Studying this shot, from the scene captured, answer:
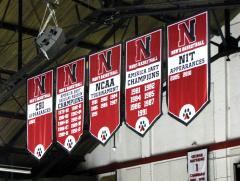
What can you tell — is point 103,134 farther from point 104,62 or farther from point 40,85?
point 40,85

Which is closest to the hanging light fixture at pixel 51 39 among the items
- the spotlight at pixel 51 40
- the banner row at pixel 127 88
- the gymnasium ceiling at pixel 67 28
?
the spotlight at pixel 51 40

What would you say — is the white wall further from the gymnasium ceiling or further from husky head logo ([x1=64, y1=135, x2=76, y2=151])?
husky head logo ([x1=64, y1=135, x2=76, y2=151])

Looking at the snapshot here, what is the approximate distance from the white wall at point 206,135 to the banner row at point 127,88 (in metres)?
7.06

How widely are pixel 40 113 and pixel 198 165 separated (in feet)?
24.2

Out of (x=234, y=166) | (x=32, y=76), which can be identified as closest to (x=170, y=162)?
(x=234, y=166)

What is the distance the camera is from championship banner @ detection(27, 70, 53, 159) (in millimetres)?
16891

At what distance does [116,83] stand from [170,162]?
9.32m

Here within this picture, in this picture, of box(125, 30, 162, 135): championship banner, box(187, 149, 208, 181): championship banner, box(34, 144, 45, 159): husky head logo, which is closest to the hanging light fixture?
box(125, 30, 162, 135): championship banner

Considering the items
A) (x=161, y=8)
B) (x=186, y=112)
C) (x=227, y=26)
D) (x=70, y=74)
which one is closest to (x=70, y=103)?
(x=70, y=74)

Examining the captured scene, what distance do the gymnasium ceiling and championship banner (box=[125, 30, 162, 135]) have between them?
1015 mm

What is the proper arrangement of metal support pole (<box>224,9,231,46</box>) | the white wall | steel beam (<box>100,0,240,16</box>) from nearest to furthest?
steel beam (<box>100,0,240,16</box>), metal support pole (<box>224,9,231,46</box>), the white wall

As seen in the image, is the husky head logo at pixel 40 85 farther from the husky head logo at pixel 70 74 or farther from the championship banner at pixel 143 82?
the championship banner at pixel 143 82

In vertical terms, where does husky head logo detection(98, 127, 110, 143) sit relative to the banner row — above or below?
below

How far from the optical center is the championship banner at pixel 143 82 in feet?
46.5
